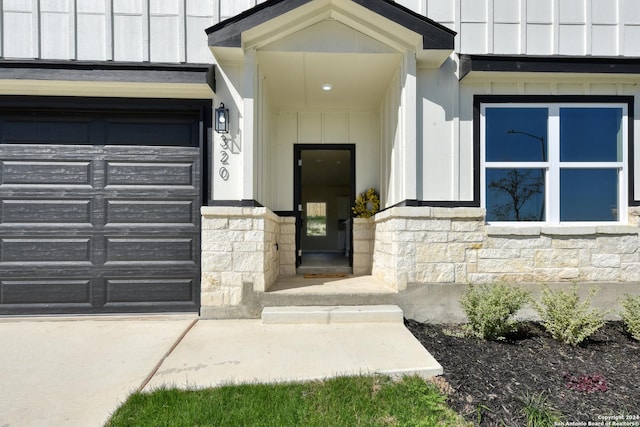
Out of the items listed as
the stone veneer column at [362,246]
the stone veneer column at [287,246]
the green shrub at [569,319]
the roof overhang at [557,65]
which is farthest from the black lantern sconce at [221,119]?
the green shrub at [569,319]

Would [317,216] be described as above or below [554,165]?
below

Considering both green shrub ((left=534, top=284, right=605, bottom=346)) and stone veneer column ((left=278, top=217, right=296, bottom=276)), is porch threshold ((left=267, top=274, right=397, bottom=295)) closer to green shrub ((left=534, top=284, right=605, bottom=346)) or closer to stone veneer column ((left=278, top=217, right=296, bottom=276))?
stone veneer column ((left=278, top=217, right=296, bottom=276))

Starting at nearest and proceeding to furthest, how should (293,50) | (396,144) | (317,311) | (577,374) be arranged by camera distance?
(577,374)
(317,311)
(293,50)
(396,144)

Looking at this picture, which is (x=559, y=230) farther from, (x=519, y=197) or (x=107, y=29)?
(x=107, y=29)

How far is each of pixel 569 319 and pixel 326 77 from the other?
393 centimetres

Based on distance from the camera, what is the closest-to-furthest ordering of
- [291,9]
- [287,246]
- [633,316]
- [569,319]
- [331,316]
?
[569,319] < [633,316] < [331,316] < [291,9] < [287,246]

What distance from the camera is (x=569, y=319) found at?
3.31 m

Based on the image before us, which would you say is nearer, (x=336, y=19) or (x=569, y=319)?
(x=569, y=319)

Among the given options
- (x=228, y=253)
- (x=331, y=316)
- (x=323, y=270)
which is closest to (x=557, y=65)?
(x=331, y=316)

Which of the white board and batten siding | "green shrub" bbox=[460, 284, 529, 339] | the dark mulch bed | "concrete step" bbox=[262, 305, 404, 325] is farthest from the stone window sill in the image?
the white board and batten siding

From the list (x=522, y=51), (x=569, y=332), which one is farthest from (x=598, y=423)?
(x=522, y=51)

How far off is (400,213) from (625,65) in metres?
3.34

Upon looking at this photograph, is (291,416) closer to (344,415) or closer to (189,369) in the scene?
(344,415)

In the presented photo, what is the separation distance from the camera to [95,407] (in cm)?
222
